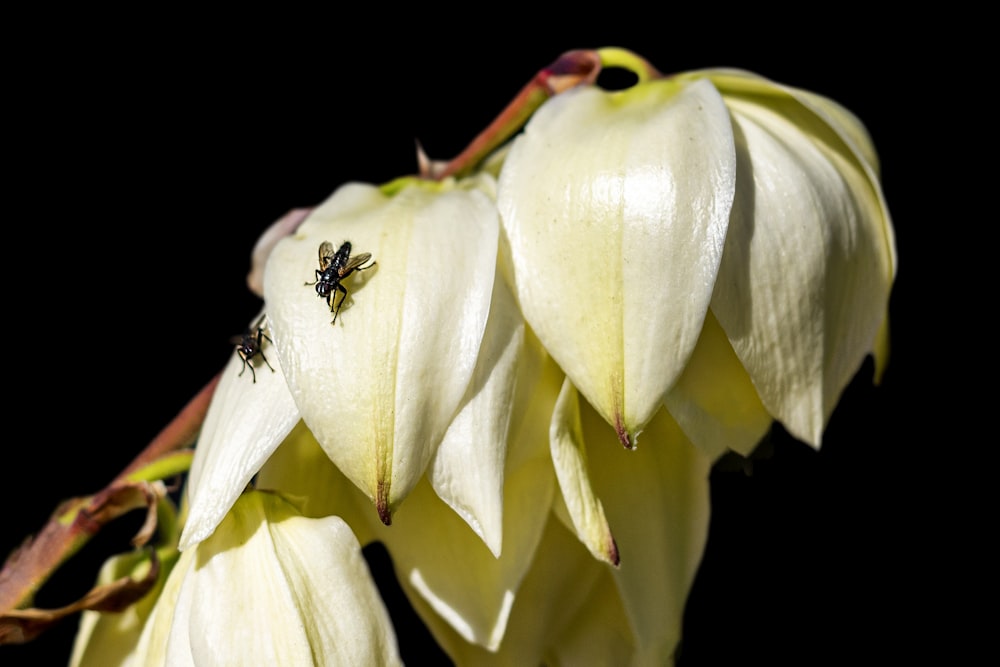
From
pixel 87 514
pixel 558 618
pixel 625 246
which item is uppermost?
pixel 625 246

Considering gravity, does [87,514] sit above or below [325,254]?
below

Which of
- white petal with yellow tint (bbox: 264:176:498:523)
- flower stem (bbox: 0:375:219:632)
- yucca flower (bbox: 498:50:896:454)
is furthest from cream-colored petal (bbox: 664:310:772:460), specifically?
flower stem (bbox: 0:375:219:632)

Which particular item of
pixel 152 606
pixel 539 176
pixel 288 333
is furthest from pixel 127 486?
pixel 539 176

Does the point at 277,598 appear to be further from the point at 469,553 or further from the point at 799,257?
the point at 799,257

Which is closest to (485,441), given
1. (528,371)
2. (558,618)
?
(528,371)

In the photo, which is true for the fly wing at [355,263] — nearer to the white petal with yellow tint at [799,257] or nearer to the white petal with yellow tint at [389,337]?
the white petal with yellow tint at [389,337]

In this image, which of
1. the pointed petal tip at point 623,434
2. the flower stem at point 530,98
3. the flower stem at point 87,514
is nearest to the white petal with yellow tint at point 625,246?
the pointed petal tip at point 623,434

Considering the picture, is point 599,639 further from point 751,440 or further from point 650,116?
point 650,116
